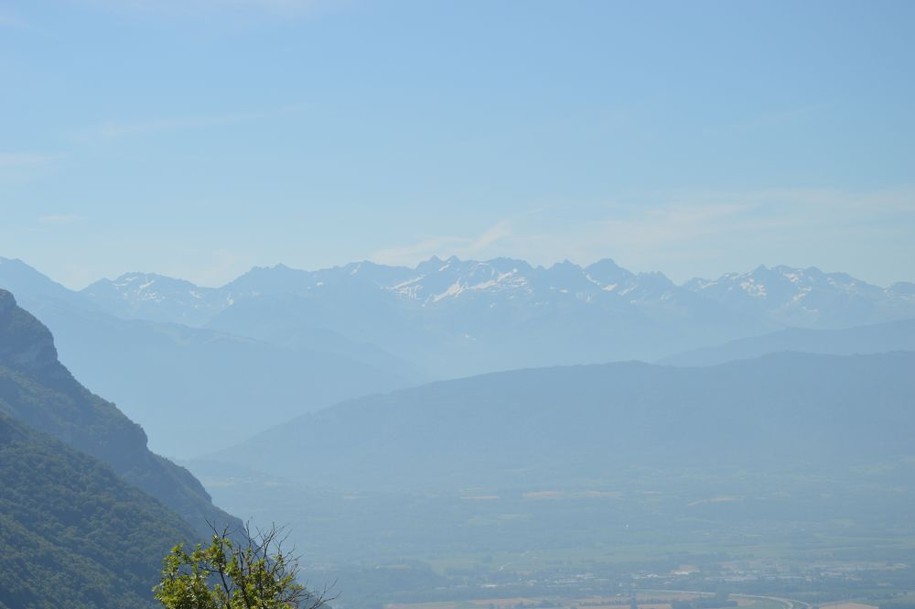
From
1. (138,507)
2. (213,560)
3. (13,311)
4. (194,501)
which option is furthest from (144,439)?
(213,560)

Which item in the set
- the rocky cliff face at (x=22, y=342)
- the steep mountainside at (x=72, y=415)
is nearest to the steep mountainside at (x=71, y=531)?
the steep mountainside at (x=72, y=415)

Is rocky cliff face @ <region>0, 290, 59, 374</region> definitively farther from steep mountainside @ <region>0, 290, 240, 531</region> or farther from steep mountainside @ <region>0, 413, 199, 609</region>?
steep mountainside @ <region>0, 413, 199, 609</region>

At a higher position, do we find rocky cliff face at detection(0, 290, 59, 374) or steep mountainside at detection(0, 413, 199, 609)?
rocky cliff face at detection(0, 290, 59, 374)

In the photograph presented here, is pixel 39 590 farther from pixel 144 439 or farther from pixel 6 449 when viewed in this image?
pixel 144 439

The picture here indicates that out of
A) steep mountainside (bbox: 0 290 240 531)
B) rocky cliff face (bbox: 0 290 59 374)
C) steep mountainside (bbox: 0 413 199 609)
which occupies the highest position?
rocky cliff face (bbox: 0 290 59 374)

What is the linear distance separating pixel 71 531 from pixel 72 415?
4333 centimetres

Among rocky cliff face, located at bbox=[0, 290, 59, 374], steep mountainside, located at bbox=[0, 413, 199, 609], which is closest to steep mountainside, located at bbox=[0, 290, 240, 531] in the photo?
rocky cliff face, located at bbox=[0, 290, 59, 374]

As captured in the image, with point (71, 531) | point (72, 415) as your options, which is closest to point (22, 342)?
point (72, 415)

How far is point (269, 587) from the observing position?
37.6 meters

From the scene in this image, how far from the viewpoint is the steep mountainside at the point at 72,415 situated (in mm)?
154000

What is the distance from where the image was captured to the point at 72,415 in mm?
159750

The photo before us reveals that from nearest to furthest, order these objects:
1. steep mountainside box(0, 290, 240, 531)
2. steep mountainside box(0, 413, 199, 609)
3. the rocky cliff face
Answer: steep mountainside box(0, 413, 199, 609)
steep mountainside box(0, 290, 240, 531)
the rocky cliff face

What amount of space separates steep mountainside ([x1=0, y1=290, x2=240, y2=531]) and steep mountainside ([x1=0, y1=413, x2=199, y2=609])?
17476mm

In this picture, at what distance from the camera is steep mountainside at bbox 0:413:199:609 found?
10325cm
